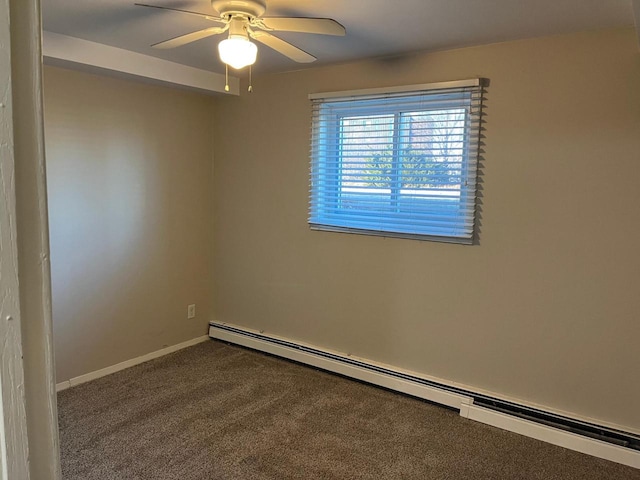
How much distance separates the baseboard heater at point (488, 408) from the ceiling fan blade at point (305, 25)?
85.1 inches

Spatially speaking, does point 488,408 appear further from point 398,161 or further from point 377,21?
point 377,21

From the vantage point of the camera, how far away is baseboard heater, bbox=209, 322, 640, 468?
2576mm

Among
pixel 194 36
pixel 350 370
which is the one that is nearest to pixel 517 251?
pixel 350 370

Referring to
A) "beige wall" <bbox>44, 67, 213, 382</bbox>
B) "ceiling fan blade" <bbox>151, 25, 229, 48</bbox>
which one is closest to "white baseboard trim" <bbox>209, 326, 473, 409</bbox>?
"beige wall" <bbox>44, 67, 213, 382</bbox>

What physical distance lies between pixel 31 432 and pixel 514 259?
2736 millimetres

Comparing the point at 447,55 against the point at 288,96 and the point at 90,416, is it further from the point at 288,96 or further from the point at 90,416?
the point at 90,416

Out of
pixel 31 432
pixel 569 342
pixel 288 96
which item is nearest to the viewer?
pixel 31 432

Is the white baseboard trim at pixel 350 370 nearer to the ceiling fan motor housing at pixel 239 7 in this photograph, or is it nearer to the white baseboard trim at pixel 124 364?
the white baseboard trim at pixel 124 364

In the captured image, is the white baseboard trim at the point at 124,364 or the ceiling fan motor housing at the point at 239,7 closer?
the ceiling fan motor housing at the point at 239,7

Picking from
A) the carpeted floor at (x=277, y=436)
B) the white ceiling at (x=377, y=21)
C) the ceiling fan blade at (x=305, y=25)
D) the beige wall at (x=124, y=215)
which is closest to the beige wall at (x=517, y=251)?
the white ceiling at (x=377, y=21)

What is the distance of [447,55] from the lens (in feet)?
9.62

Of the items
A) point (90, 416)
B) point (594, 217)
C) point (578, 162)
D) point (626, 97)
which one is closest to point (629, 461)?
point (594, 217)

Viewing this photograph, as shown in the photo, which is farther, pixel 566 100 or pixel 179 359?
pixel 179 359

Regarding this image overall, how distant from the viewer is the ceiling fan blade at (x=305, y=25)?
2.04m
